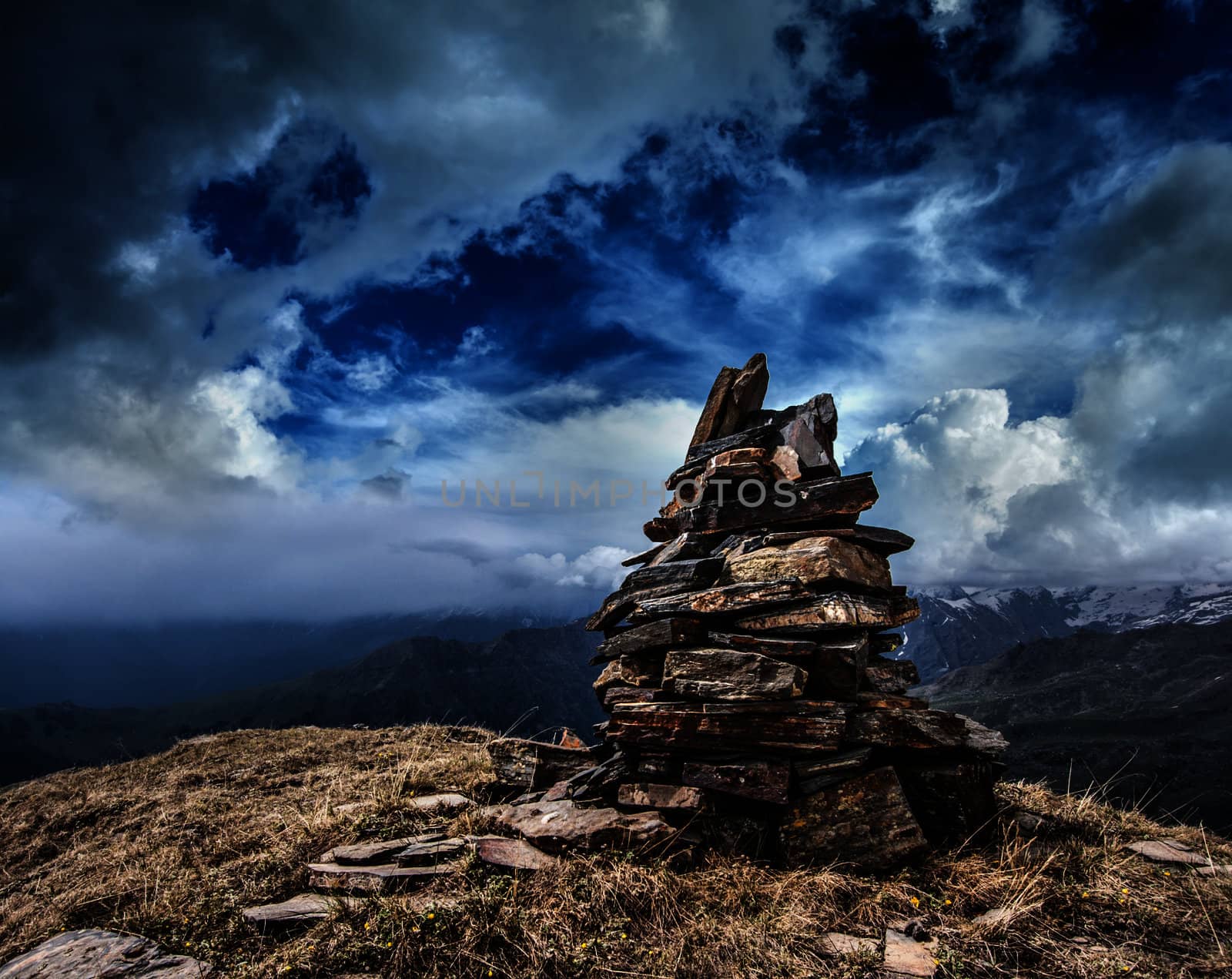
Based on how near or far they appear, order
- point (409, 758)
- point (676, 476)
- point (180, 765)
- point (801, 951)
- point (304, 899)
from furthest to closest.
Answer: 1. point (180, 765)
2. point (409, 758)
3. point (676, 476)
4. point (304, 899)
5. point (801, 951)

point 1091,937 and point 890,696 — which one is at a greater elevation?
point 890,696

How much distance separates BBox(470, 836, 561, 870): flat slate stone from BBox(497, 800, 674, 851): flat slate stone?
20cm

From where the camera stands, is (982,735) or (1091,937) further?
(982,735)

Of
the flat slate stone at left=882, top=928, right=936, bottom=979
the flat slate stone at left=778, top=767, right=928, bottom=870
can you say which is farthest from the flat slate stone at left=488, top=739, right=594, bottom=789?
the flat slate stone at left=882, top=928, right=936, bottom=979

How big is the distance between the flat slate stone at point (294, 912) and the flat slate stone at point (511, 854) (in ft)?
5.30

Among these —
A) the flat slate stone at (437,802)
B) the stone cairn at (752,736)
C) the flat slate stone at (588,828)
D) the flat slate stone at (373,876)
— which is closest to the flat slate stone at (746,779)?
the stone cairn at (752,736)

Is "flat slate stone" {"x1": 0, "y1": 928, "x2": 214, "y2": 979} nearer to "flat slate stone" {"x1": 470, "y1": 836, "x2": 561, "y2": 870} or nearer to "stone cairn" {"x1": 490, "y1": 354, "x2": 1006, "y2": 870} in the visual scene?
"flat slate stone" {"x1": 470, "y1": 836, "x2": 561, "y2": 870}

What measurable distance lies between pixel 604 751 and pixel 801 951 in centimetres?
546

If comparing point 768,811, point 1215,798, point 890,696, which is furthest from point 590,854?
point 1215,798

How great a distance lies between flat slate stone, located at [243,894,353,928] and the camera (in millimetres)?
6309

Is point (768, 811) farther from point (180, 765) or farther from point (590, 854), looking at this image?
point (180, 765)

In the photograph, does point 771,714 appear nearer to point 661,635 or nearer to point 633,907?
point 661,635

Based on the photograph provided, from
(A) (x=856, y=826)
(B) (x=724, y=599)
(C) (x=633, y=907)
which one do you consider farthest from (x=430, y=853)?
(A) (x=856, y=826)

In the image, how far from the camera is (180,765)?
50.6ft
